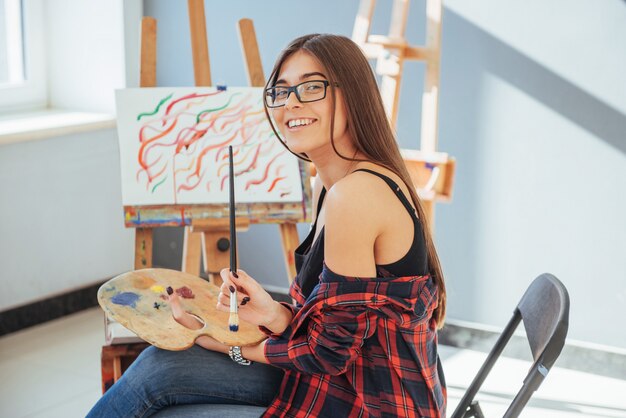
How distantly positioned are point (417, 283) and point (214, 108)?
1295 millimetres

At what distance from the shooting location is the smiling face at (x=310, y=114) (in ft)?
5.17

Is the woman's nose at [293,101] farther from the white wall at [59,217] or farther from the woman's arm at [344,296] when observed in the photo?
the white wall at [59,217]

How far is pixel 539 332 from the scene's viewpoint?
1521 millimetres

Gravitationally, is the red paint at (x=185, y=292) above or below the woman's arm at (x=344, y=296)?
below

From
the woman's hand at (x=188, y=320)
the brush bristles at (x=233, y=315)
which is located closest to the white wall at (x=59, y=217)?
the woman's hand at (x=188, y=320)

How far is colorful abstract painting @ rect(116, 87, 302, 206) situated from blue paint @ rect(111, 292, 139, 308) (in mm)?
775

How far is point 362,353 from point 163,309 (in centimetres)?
46

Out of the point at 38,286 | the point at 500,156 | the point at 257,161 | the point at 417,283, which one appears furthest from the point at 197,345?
the point at 38,286

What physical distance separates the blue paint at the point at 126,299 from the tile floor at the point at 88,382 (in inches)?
43.5

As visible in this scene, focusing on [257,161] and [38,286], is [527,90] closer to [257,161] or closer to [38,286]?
[257,161]

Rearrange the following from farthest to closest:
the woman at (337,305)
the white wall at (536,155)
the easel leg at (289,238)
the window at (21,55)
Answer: the window at (21,55) → the white wall at (536,155) → the easel leg at (289,238) → the woman at (337,305)

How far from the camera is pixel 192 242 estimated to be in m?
2.69

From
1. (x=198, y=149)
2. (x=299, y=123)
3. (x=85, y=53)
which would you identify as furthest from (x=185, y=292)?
(x=85, y=53)

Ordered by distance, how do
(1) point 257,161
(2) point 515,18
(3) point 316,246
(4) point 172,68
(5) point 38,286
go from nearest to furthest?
(3) point 316,246 → (1) point 257,161 → (2) point 515,18 → (5) point 38,286 → (4) point 172,68
